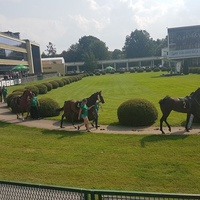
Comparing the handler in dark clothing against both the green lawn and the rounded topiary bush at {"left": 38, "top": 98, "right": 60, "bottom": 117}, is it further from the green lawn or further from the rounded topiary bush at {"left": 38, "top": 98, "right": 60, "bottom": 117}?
the green lawn

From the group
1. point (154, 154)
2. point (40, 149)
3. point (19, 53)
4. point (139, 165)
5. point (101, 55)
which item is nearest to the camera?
point (139, 165)

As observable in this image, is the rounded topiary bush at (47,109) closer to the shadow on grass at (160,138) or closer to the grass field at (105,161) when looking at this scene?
the grass field at (105,161)

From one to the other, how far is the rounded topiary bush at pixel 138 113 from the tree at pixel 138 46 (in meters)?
135

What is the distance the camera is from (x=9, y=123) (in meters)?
16.5

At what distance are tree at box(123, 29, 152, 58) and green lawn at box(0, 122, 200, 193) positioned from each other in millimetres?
138069

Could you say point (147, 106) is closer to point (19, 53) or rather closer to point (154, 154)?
point (154, 154)

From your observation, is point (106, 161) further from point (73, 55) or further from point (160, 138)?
point (73, 55)

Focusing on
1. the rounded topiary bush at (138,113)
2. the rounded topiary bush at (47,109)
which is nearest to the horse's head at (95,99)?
the rounded topiary bush at (138,113)

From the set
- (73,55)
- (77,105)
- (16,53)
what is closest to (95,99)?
(77,105)

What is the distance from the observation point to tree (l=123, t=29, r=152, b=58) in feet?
485

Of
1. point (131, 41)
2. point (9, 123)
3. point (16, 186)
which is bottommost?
point (9, 123)

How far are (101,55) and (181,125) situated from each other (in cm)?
12582

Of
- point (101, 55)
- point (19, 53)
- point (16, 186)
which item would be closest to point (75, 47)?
point (101, 55)

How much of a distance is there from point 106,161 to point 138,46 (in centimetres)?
14321
